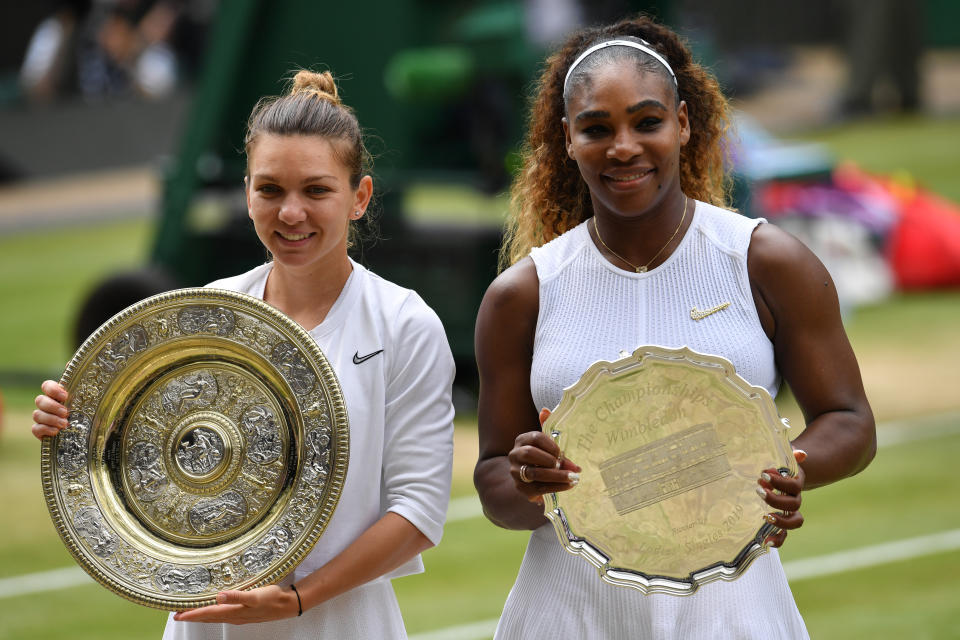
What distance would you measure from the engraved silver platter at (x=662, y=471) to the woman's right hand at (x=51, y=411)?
2.80 feet

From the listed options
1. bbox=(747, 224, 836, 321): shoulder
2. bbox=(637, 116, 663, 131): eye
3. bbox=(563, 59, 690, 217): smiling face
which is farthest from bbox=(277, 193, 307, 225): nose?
bbox=(747, 224, 836, 321): shoulder

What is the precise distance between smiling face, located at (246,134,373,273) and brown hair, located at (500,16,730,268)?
435mm

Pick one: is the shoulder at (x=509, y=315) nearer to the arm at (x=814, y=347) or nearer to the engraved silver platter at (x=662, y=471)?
the engraved silver platter at (x=662, y=471)

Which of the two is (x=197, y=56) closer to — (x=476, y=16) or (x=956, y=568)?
(x=476, y=16)

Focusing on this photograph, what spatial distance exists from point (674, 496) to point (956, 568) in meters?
4.01

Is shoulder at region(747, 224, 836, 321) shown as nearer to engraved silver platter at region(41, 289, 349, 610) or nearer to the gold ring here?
the gold ring

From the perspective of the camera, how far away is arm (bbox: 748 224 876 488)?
2.49 metres

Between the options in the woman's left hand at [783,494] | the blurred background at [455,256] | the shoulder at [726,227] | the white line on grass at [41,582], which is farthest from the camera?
the white line on grass at [41,582]

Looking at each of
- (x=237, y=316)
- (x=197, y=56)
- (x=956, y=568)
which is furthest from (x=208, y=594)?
(x=197, y=56)

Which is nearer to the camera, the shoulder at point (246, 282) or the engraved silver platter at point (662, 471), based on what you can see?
the engraved silver platter at point (662, 471)

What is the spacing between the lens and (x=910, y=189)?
13.6m

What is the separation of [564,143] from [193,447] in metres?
0.89

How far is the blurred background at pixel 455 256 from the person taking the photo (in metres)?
5.93

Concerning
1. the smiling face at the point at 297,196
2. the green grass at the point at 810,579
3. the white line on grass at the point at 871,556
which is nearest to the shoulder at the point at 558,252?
the smiling face at the point at 297,196
